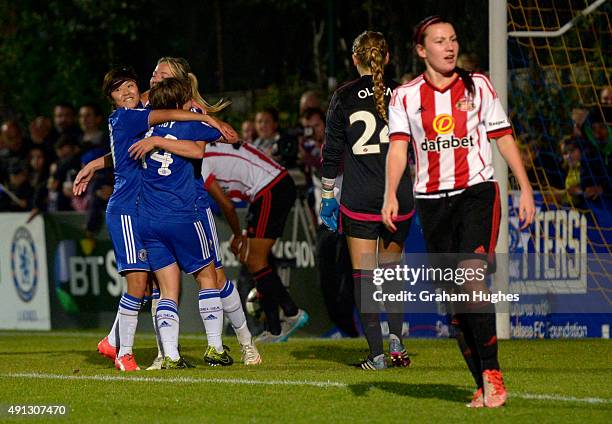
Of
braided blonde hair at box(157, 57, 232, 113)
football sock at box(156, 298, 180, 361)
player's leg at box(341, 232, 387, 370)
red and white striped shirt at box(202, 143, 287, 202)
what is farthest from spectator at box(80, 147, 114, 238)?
player's leg at box(341, 232, 387, 370)

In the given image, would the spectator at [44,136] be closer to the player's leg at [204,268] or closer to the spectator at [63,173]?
the spectator at [63,173]

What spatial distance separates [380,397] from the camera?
7.43 metres

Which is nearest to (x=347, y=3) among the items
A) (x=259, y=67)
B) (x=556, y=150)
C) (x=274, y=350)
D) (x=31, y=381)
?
(x=259, y=67)

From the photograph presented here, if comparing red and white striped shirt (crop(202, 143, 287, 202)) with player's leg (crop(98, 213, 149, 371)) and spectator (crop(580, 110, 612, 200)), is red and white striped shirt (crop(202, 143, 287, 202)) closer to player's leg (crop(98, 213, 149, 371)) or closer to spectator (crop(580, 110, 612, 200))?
player's leg (crop(98, 213, 149, 371))

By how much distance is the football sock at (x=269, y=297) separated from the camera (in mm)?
12315

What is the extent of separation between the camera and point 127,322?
9234 millimetres

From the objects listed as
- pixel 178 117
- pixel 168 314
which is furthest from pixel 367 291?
pixel 178 117

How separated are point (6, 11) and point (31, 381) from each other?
1846 cm

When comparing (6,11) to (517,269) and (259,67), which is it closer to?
(259,67)

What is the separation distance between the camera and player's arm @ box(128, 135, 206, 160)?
887 centimetres

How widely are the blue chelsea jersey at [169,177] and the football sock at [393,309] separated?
1506mm

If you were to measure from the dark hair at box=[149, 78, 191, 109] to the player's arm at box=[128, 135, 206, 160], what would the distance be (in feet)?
0.90

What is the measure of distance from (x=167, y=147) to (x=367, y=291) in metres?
1.71

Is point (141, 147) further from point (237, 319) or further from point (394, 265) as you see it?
point (394, 265)
